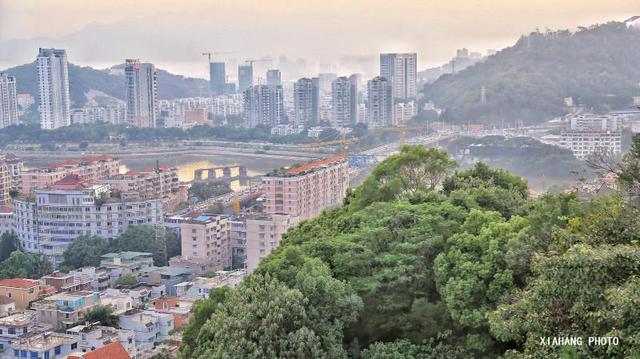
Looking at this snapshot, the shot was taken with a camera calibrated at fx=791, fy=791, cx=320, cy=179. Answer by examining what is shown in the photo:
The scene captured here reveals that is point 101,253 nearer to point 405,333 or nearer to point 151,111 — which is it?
point 405,333

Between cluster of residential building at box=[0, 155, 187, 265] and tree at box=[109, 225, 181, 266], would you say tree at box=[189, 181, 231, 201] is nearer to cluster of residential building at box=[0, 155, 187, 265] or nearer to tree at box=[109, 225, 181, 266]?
cluster of residential building at box=[0, 155, 187, 265]

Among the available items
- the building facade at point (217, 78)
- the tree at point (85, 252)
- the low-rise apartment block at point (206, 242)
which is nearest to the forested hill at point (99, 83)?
the building facade at point (217, 78)

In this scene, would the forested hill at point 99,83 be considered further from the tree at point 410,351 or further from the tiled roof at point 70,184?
the tree at point 410,351

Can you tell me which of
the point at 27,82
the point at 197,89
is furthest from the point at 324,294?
the point at 197,89

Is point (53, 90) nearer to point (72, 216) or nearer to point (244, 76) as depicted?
point (244, 76)

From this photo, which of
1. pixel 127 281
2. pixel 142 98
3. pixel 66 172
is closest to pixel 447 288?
pixel 127 281
